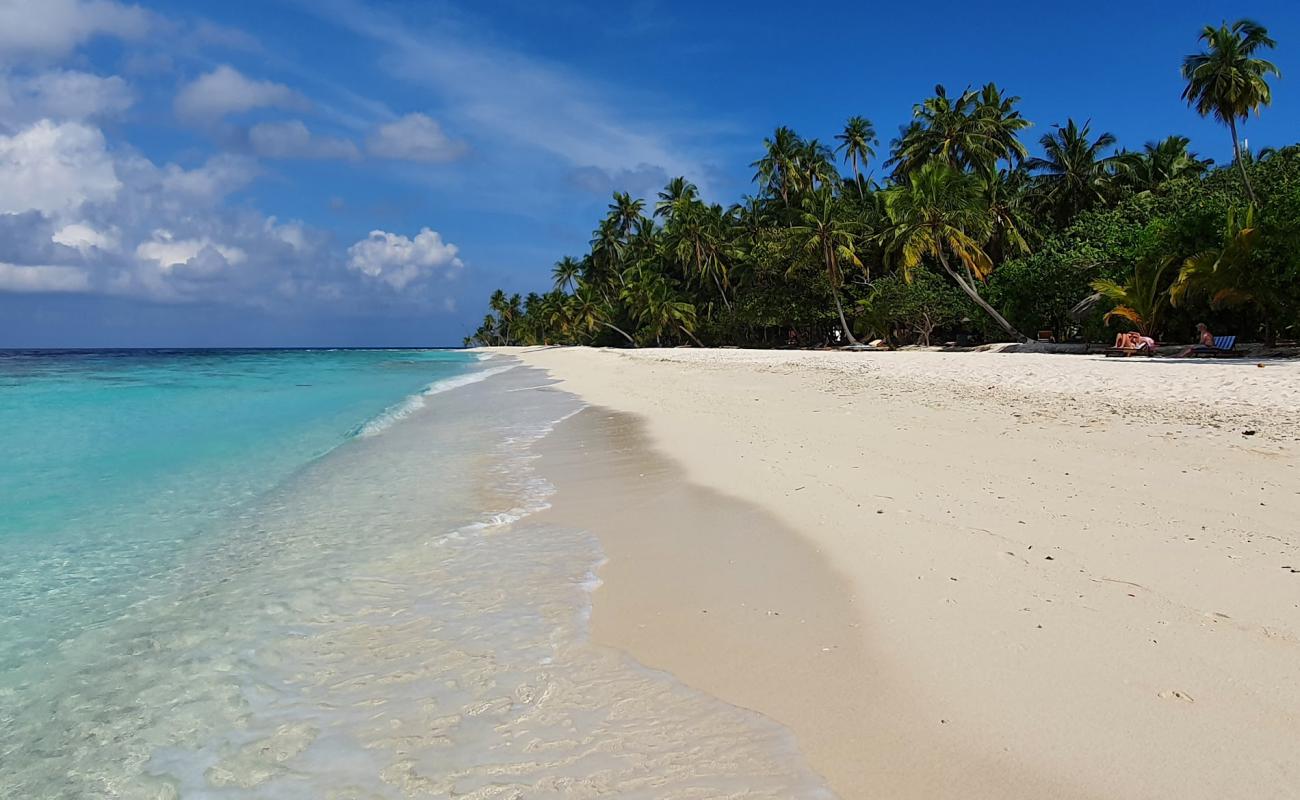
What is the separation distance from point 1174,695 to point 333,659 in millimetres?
3918

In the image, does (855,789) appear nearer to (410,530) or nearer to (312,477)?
(410,530)

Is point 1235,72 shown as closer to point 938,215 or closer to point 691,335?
point 938,215

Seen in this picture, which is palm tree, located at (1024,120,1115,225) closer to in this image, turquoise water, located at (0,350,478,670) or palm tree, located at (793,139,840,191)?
palm tree, located at (793,139,840,191)

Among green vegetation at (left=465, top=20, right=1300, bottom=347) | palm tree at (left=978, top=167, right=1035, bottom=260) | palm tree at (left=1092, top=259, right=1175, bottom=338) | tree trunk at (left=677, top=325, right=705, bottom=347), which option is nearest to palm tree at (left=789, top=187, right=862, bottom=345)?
green vegetation at (left=465, top=20, right=1300, bottom=347)

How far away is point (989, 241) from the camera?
39125 millimetres

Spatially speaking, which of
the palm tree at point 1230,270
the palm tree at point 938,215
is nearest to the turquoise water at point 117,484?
the palm tree at point 1230,270

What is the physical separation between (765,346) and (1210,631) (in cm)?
4885

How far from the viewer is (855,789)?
2328mm

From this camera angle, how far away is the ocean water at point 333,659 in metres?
2.63

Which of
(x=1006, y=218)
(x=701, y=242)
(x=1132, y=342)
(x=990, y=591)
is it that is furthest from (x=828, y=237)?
(x=990, y=591)

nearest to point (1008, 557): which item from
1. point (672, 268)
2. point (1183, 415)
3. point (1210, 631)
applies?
point (1210, 631)

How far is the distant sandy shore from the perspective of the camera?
2434 mm

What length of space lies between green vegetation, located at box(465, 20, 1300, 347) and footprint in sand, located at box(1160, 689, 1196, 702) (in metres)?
18.7

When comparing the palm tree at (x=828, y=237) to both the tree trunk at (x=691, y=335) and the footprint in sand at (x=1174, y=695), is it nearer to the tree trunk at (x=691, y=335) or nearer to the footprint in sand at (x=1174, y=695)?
the tree trunk at (x=691, y=335)
